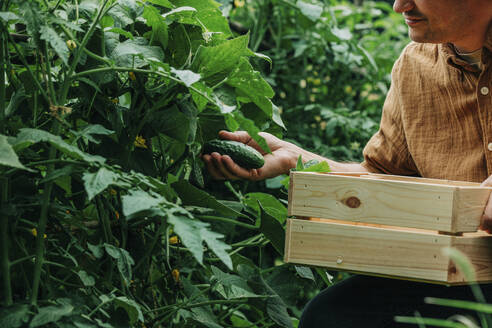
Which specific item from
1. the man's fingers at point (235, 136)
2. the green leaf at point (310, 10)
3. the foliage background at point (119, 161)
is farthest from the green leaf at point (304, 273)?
the green leaf at point (310, 10)

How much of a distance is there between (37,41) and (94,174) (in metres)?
0.28

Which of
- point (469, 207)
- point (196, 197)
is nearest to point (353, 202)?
point (469, 207)

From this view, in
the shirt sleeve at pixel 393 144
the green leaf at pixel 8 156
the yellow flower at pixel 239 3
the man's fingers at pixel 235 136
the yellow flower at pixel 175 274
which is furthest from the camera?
the yellow flower at pixel 239 3

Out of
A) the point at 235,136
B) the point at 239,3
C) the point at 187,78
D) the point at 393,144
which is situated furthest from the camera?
the point at 239,3

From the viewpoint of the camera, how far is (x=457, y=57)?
74.2 inches

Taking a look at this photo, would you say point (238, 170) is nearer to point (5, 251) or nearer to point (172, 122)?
point (172, 122)

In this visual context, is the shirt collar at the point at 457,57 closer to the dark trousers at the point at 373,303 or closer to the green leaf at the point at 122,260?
the dark trousers at the point at 373,303

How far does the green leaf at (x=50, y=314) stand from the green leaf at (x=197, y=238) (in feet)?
0.86

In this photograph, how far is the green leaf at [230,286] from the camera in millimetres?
1573

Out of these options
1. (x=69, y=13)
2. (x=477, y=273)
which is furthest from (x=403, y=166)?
(x=69, y=13)

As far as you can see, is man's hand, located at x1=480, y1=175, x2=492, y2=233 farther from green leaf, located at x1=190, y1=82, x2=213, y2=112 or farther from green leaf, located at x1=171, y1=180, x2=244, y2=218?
green leaf, located at x1=190, y1=82, x2=213, y2=112

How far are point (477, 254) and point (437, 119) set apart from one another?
0.59 metres

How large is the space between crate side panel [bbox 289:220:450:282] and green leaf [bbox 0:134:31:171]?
0.65 meters

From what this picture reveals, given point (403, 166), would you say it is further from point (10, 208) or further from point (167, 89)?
point (10, 208)
